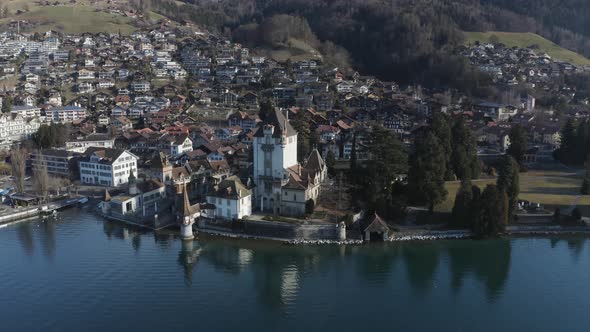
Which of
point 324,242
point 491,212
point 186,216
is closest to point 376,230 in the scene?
point 324,242

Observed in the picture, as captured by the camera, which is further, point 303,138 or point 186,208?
point 303,138

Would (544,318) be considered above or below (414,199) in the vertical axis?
below

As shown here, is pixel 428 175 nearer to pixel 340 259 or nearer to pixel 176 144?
pixel 340 259

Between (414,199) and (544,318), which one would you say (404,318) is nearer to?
(544,318)

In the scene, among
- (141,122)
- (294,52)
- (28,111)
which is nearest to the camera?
(28,111)

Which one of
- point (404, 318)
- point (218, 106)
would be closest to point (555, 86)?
point (218, 106)
